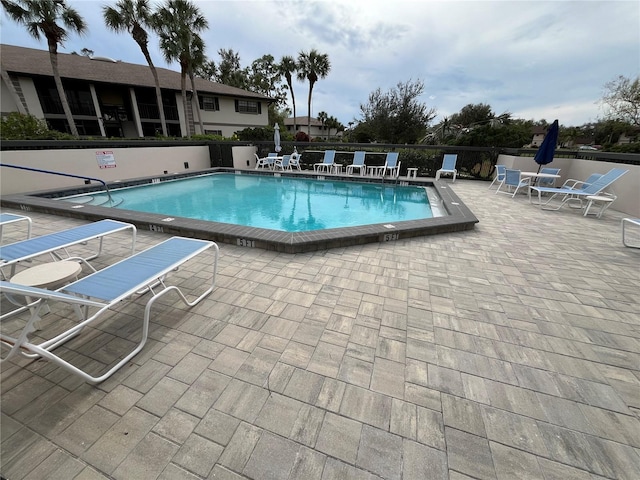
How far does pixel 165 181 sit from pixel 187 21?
34.0 ft

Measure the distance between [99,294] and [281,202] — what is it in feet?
21.1

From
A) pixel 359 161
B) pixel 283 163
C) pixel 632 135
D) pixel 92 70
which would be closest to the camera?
pixel 359 161

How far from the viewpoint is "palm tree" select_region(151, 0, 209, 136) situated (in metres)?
13.4

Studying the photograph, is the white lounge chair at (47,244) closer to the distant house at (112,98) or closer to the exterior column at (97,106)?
the distant house at (112,98)

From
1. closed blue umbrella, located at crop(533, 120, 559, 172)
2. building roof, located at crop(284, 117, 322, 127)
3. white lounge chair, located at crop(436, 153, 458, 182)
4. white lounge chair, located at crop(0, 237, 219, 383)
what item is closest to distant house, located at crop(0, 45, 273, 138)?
white lounge chair, located at crop(436, 153, 458, 182)

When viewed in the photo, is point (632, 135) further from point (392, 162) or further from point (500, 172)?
point (392, 162)

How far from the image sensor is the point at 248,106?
919 inches

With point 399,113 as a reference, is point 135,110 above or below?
below

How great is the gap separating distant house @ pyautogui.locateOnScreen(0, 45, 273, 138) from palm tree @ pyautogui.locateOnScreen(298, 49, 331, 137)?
4.12 m

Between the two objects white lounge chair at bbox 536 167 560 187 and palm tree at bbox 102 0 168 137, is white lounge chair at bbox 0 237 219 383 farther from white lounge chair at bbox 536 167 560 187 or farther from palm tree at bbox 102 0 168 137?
palm tree at bbox 102 0 168 137

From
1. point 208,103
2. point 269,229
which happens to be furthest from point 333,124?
point 269,229

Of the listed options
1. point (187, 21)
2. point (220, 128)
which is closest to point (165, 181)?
point (187, 21)

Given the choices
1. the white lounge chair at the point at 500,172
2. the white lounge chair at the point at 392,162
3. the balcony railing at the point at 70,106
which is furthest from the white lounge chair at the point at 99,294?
the balcony railing at the point at 70,106

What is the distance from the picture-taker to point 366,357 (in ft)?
5.90
